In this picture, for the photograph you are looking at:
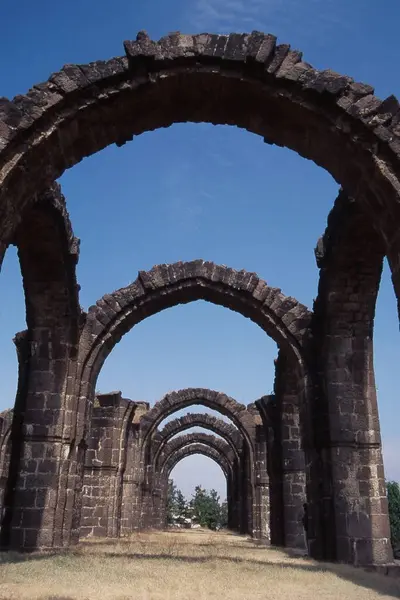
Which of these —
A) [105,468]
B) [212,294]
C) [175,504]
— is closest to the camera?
[212,294]

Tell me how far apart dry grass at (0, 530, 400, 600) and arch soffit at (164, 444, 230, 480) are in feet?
79.4

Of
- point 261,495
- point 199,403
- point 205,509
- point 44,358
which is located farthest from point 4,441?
point 205,509

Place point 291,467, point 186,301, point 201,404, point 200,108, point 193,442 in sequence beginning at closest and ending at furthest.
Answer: point 200,108 → point 186,301 → point 291,467 → point 201,404 → point 193,442

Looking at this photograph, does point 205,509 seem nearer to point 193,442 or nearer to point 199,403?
point 193,442

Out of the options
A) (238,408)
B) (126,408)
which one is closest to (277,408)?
(126,408)

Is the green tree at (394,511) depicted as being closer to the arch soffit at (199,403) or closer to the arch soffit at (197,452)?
the arch soffit at (197,452)

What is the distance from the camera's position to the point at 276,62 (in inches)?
225

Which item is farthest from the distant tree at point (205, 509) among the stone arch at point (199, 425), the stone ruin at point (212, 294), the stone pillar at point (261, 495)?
the stone ruin at point (212, 294)

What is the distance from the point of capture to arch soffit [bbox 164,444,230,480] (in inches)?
1213

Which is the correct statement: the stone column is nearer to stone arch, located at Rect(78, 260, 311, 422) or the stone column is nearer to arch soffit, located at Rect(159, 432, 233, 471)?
stone arch, located at Rect(78, 260, 311, 422)

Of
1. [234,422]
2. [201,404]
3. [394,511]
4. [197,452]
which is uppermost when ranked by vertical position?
[201,404]

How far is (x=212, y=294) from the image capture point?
1091 cm

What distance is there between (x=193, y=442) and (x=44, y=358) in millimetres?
21102

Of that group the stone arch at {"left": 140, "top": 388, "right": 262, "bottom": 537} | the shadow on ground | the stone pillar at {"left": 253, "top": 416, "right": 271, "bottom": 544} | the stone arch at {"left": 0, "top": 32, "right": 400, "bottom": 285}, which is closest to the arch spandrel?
the stone arch at {"left": 140, "top": 388, "right": 262, "bottom": 537}
